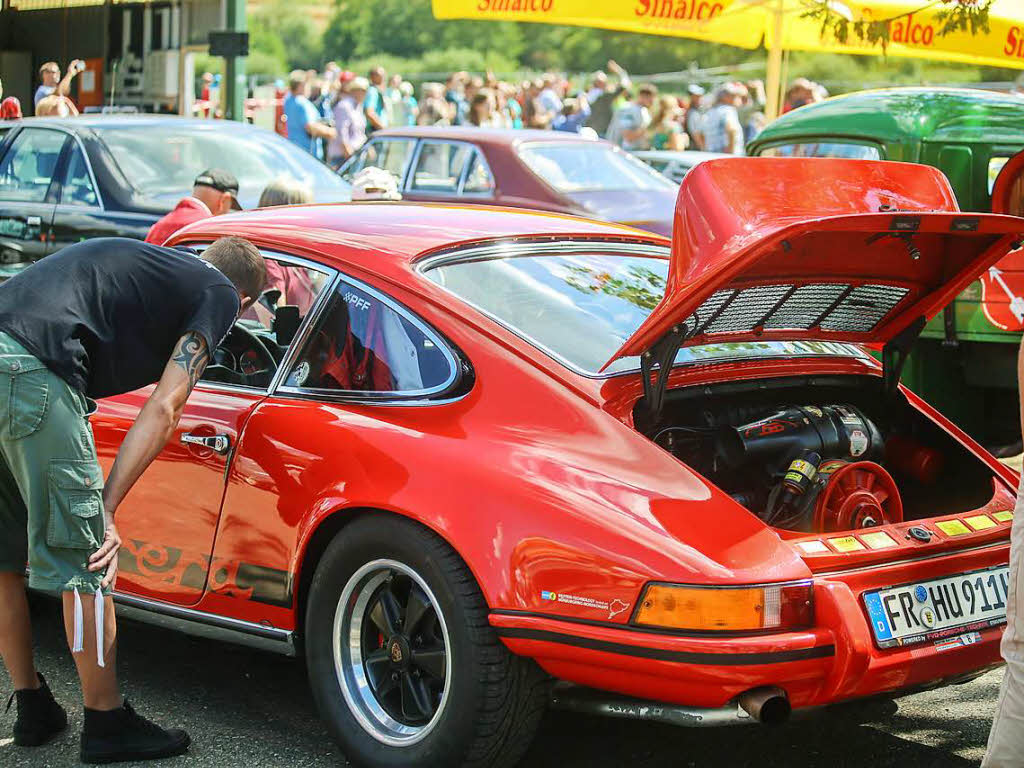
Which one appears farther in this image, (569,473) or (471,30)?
(471,30)

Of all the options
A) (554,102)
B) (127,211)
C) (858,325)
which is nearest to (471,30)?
(554,102)

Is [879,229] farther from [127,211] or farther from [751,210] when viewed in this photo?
[127,211]

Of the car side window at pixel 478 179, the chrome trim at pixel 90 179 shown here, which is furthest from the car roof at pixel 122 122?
the car side window at pixel 478 179

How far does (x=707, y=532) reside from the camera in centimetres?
323

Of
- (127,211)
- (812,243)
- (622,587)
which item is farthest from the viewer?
(127,211)

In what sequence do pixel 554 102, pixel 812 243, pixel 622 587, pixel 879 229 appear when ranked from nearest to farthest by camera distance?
pixel 622 587 < pixel 879 229 < pixel 812 243 < pixel 554 102

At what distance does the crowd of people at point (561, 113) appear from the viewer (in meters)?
17.0

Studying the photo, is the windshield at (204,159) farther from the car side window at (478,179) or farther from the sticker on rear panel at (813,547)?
the sticker on rear panel at (813,547)

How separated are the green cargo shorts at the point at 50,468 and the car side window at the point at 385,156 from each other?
8291 mm

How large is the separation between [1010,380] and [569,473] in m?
4.57

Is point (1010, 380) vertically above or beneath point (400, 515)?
beneath

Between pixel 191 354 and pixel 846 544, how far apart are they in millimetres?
1704

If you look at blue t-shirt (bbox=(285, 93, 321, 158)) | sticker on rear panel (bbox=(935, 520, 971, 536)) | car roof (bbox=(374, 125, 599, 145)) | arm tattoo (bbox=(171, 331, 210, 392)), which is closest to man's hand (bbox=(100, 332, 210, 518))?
arm tattoo (bbox=(171, 331, 210, 392))

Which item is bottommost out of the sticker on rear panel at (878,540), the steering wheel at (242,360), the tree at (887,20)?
the sticker on rear panel at (878,540)
